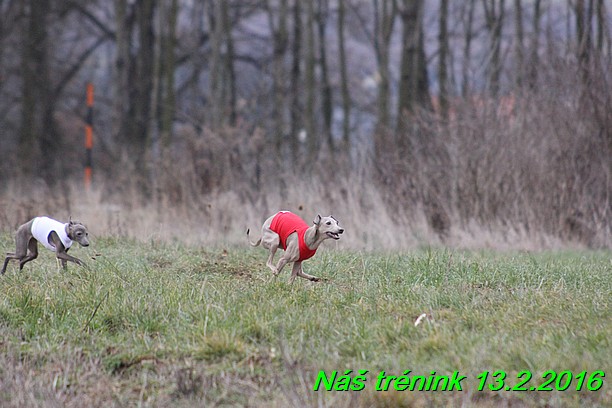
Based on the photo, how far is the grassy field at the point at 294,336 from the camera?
444cm

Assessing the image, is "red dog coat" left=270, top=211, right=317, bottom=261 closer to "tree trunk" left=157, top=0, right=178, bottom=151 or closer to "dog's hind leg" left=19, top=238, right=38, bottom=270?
"dog's hind leg" left=19, top=238, right=38, bottom=270

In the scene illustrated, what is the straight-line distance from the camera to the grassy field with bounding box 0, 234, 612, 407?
4.44 metres

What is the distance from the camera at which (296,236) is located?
20.8 ft

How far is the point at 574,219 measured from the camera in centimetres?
1257

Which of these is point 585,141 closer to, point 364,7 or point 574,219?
point 574,219

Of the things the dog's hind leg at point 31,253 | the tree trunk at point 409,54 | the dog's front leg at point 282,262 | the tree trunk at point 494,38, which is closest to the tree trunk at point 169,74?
the tree trunk at point 409,54

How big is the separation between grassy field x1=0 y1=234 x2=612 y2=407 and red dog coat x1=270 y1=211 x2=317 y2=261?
0.32 metres

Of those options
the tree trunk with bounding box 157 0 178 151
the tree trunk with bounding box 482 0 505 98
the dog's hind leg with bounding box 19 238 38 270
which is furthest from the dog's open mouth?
the tree trunk with bounding box 482 0 505 98

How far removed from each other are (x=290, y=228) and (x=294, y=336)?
1443 millimetres

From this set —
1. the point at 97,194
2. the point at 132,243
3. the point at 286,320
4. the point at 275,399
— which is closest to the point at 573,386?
the point at 275,399

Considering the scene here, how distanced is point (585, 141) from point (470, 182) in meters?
2.14

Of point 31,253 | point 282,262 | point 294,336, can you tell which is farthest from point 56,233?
point 294,336

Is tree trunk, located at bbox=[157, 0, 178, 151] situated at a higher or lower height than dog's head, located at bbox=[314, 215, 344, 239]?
higher

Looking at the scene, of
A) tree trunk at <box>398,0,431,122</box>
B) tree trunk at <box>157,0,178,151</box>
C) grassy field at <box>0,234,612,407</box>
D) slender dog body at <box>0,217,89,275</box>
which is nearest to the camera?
grassy field at <box>0,234,612,407</box>
